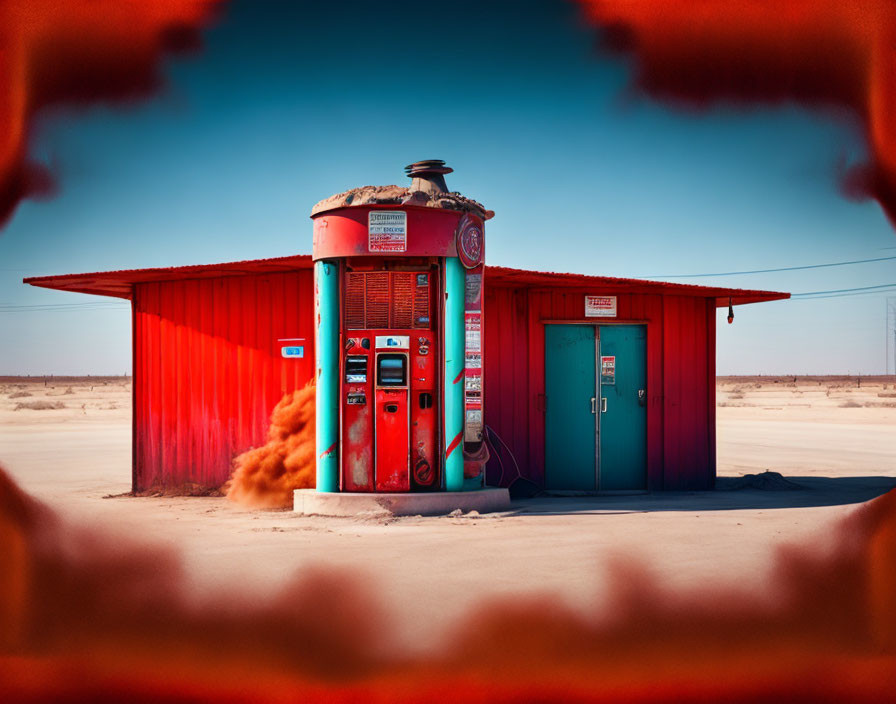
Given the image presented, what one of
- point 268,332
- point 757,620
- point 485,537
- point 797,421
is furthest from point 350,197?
point 797,421

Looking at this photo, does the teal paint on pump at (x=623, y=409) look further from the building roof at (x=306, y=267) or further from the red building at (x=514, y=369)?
the building roof at (x=306, y=267)

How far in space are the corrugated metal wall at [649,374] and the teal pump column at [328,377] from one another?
2.69 metres

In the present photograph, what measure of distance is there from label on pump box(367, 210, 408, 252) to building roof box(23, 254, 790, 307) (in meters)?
1.41

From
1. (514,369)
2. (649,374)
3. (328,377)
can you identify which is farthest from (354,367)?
(649,374)

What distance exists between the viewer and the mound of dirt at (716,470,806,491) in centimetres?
1093

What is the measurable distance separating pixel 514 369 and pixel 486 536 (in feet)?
13.9

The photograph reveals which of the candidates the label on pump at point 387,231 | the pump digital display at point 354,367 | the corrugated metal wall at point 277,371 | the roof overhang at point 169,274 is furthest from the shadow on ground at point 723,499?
the roof overhang at point 169,274

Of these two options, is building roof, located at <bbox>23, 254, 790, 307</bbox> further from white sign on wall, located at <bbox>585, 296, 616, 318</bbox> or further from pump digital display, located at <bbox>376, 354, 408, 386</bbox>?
pump digital display, located at <bbox>376, 354, 408, 386</bbox>

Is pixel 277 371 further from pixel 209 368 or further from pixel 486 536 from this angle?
pixel 486 536

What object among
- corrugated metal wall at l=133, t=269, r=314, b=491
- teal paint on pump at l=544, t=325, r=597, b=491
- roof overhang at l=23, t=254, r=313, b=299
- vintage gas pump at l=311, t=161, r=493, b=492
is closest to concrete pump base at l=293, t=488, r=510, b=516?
vintage gas pump at l=311, t=161, r=493, b=492

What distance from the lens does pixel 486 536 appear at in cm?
678

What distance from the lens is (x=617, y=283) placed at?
10.6m

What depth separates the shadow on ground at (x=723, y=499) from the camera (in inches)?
345

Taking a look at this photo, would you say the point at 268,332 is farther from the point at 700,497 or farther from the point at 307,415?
the point at 700,497
